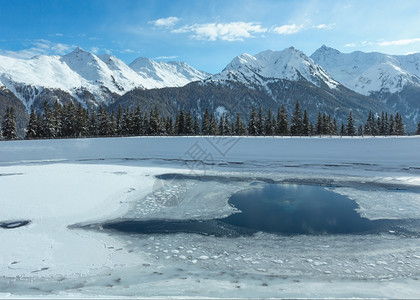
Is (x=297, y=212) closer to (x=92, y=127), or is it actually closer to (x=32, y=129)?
(x=92, y=127)

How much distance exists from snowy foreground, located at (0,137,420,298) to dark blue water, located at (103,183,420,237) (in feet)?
1.92

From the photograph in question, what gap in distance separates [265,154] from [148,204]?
75.3 ft

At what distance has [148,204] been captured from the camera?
49.9 ft

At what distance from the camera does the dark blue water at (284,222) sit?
448 inches

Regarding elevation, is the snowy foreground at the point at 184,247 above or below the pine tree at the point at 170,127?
below

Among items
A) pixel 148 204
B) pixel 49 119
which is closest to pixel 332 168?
pixel 148 204

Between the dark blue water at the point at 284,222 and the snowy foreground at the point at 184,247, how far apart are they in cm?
59

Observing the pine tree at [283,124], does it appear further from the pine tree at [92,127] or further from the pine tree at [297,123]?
the pine tree at [92,127]

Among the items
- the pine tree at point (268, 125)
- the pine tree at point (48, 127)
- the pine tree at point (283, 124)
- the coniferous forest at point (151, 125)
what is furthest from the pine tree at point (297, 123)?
the pine tree at point (48, 127)

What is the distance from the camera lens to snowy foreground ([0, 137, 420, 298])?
7195 millimetres

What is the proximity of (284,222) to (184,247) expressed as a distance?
16.9 ft

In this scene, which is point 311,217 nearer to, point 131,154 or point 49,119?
point 131,154

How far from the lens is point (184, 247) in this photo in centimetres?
979

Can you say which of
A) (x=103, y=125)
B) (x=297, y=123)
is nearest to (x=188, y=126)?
(x=103, y=125)
